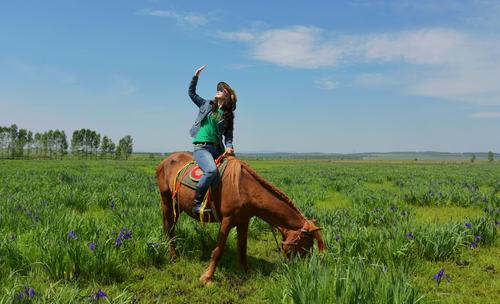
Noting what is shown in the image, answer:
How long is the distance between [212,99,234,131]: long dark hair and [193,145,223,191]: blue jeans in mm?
468

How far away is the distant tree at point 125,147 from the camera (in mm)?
118375

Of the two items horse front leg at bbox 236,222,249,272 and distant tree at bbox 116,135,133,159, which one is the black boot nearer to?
horse front leg at bbox 236,222,249,272

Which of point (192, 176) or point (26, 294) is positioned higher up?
point (192, 176)

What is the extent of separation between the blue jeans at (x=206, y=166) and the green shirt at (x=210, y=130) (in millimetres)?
141

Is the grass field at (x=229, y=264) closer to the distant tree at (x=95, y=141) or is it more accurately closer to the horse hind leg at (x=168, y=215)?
the horse hind leg at (x=168, y=215)

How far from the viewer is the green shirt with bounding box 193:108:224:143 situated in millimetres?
5254

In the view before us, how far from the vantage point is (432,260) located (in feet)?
18.2

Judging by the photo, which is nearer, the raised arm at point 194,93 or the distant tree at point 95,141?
the raised arm at point 194,93

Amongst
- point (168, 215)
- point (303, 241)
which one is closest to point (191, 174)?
point (168, 215)

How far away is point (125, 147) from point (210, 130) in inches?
5296

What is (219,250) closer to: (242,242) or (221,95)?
(242,242)

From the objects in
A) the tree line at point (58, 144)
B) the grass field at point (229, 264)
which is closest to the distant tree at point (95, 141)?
the tree line at point (58, 144)

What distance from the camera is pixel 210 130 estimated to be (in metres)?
5.29

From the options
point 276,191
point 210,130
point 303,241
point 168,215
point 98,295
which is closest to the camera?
point 98,295
